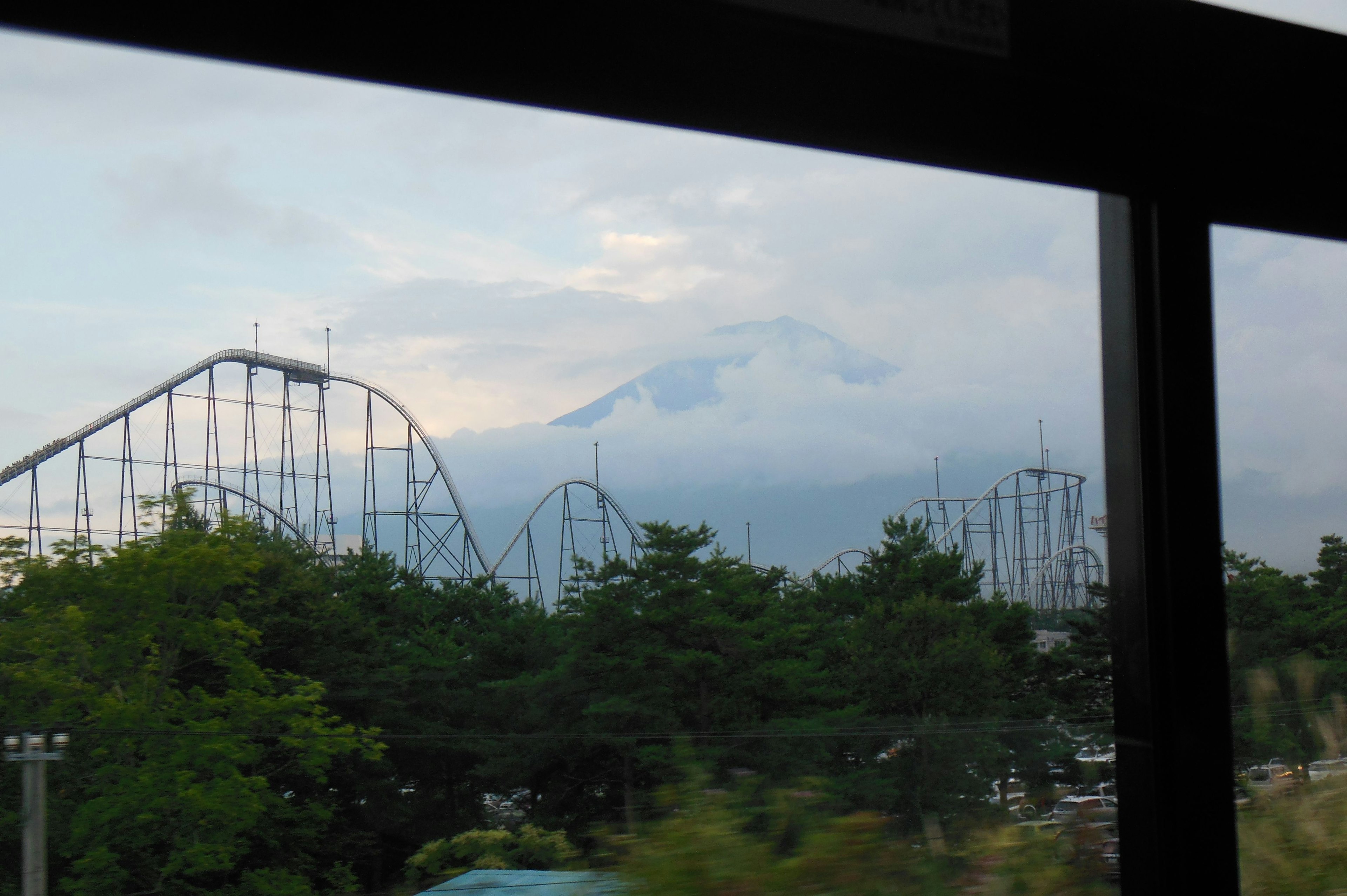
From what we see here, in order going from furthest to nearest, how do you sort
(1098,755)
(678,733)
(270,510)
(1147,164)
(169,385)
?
(270,510)
(169,385)
(678,733)
(1098,755)
(1147,164)

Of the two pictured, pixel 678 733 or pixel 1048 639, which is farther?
pixel 1048 639

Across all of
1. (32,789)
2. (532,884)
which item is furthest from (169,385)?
(532,884)

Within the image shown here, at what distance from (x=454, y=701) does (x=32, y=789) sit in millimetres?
7068

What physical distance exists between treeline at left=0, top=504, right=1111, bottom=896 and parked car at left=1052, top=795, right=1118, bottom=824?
6.7 inches

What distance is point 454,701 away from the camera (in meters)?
10.4

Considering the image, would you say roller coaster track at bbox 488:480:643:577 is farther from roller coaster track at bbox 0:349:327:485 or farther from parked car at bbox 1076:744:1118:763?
parked car at bbox 1076:744:1118:763

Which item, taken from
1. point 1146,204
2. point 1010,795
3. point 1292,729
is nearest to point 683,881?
point 1010,795

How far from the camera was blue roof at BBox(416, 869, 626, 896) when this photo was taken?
156cm

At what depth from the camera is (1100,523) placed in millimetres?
1791

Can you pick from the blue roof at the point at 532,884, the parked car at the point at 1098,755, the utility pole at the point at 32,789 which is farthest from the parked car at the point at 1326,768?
the utility pole at the point at 32,789

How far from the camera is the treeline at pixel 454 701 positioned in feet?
12.9

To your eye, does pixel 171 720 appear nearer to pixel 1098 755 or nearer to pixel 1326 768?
pixel 1098 755

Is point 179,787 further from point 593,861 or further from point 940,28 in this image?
point 940,28

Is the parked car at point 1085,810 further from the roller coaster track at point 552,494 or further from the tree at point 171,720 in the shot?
the roller coaster track at point 552,494
